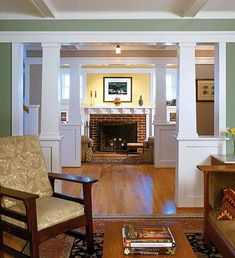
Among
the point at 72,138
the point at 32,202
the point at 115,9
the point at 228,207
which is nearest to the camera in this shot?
the point at 32,202

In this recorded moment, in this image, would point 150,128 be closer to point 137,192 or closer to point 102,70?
point 102,70

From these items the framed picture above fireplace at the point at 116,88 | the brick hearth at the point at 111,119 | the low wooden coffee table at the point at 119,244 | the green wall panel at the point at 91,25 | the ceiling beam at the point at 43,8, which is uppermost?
the ceiling beam at the point at 43,8

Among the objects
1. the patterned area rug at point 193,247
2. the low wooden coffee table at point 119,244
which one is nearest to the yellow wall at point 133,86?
the patterned area rug at point 193,247

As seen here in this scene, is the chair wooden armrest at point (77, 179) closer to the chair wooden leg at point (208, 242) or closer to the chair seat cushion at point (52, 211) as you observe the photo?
the chair seat cushion at point (52, 211)

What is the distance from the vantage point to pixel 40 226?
7.59ft

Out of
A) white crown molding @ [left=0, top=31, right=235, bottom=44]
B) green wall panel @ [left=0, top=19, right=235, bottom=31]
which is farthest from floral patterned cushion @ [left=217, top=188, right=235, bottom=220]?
green wall panel @ [left=0, top=19, right=235, bottom=31]

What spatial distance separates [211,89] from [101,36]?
3274 millimetres

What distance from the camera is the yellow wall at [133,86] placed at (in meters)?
9.64

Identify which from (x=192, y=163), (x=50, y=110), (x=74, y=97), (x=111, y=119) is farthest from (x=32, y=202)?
(x=111, y=119)

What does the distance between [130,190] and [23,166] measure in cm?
237

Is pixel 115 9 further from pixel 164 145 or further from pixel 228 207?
pixel 164 145

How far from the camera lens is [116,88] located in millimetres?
9641

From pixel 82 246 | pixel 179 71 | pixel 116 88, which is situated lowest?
pixel 82 246

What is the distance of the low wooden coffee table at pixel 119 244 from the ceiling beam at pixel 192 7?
2.33 m
